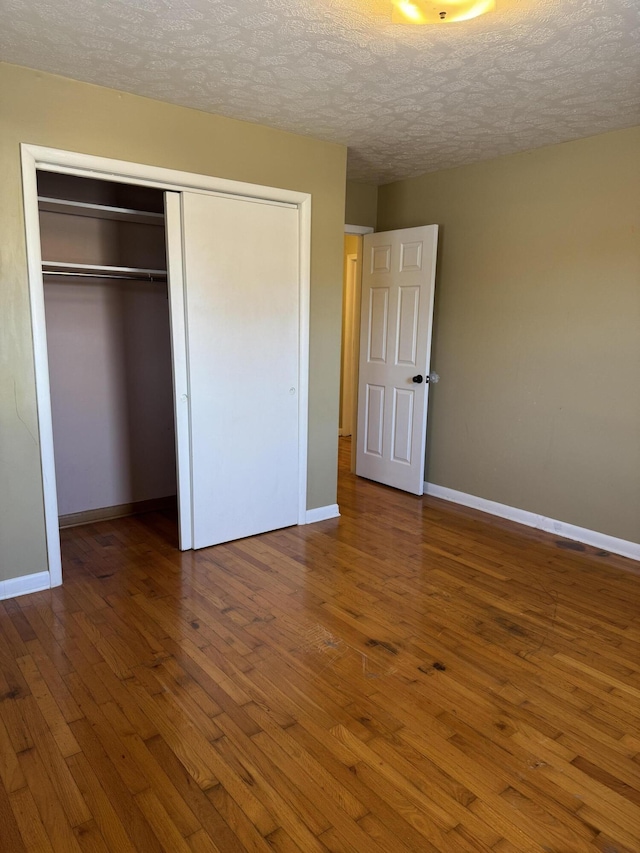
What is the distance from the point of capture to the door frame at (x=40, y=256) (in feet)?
8.89

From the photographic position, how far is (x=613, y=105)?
2.89m

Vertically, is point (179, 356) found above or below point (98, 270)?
below

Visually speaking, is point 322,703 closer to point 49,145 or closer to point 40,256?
point 40,256

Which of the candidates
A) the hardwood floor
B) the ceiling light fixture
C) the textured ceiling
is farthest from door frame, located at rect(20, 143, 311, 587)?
the ceiling light fixture

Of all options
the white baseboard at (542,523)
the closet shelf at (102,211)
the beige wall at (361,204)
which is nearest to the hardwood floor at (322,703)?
the white baseboard at (542,523)

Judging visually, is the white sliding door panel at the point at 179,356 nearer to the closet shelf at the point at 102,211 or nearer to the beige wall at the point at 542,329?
the closet shelf at the point at 102,211

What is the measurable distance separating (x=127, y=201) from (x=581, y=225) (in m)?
3.02

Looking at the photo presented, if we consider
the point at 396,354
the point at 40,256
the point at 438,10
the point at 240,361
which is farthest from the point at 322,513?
the point at 438,10

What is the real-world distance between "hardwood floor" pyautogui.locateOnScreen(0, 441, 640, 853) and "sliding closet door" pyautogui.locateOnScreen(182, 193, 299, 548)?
39 centimetres

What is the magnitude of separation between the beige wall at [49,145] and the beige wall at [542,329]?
4.33 feet

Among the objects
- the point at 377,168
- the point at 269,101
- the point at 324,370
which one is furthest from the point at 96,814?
the point at 377,168

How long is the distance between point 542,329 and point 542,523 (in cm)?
135

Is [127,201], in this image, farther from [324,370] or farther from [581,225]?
[581,225]

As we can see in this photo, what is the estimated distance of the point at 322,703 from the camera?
214 centimetres
